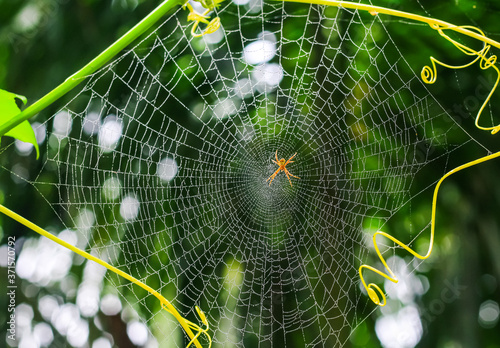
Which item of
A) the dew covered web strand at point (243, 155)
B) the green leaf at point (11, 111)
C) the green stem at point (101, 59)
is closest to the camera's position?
the green stem at point (101, 59)

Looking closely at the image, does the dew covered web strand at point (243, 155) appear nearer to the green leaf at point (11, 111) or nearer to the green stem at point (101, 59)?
the green leaf at point (11, 111)

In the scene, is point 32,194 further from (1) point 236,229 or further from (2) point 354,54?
(2) point 354,54

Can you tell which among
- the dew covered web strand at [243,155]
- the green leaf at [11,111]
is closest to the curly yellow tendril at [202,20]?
the green leaf at [11,111]

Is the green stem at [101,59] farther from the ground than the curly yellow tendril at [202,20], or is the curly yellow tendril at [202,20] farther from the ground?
the curly yellow tendril at [202,20]

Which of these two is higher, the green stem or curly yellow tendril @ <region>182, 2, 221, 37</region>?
curly yellow tendril @ <region>182, 2, 221, 37</region>

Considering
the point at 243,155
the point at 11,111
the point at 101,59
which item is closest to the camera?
the point at 101,59

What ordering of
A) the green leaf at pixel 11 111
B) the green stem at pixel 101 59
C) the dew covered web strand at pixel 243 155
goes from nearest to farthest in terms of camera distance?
the green stem at pixel 101 59 → the green leaf at pixel 11 111 → the dew covered web strand at pixel 243 155

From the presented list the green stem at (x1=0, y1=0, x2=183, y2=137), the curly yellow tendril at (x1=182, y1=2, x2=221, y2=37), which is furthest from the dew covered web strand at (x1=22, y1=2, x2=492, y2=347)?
the green stem at (x1=0, y1=0, x2=183, y2=137)

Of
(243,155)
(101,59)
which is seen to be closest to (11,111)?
(101,59)

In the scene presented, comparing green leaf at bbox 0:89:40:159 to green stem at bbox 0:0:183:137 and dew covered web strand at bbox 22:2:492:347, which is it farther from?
dew covered web strand at bbox 22:2:492:347

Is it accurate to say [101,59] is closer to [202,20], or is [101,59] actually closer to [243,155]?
[202,20]
